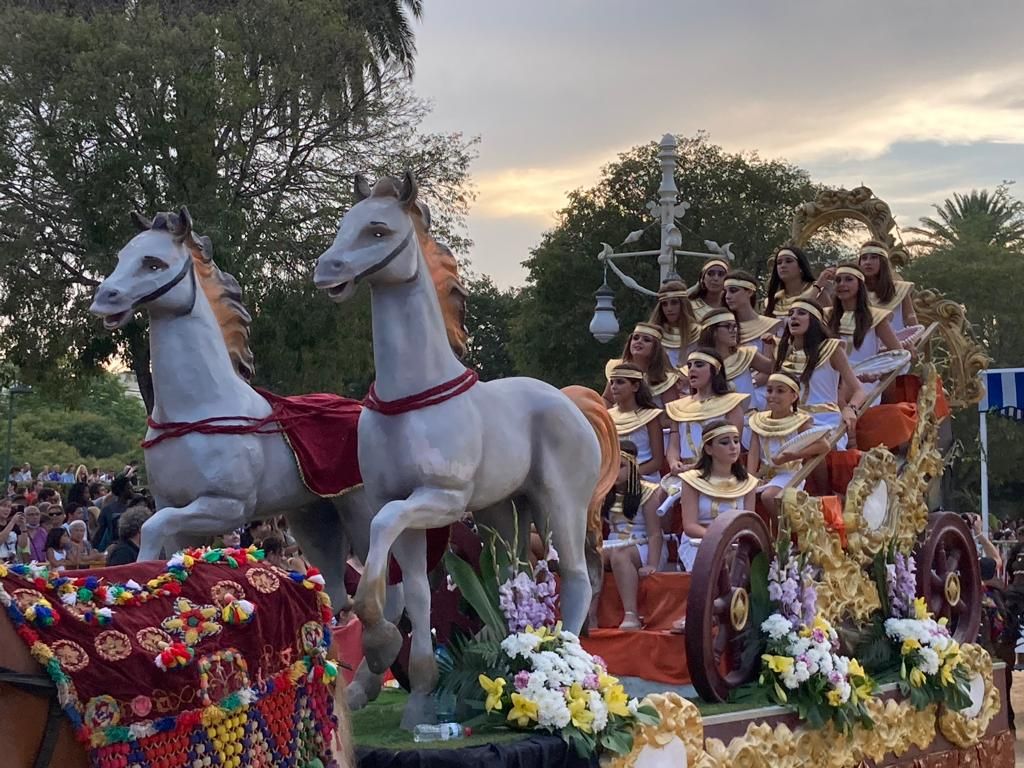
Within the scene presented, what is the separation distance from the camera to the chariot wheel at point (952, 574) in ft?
26.5

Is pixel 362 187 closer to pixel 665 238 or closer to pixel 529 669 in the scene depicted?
pixel 529 669

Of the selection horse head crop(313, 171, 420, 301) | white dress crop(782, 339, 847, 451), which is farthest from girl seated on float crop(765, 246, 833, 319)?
horse head crop(313, 171, 420, 301)

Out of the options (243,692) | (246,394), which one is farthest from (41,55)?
(243,692)

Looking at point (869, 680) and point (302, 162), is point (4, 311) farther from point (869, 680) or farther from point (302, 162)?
point (869, 680)

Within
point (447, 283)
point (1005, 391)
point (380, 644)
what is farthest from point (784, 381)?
point (1005, 391)

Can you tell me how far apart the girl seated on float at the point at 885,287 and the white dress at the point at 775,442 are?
1504mm

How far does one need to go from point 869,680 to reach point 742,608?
3.11 ft

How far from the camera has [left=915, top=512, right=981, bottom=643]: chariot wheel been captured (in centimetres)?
807

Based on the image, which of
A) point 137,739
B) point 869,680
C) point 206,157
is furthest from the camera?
point 206,157

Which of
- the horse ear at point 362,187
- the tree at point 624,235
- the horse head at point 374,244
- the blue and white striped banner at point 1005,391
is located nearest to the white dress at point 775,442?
the horse head at point 374,244

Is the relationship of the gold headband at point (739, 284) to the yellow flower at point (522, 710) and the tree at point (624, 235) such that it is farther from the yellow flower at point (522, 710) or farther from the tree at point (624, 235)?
the tree at point (624, 235)

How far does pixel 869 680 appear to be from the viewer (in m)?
6.92

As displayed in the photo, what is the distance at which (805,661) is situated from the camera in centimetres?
641

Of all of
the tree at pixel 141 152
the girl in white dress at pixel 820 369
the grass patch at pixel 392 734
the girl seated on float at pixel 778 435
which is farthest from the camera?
the tree at pixel 141 152
